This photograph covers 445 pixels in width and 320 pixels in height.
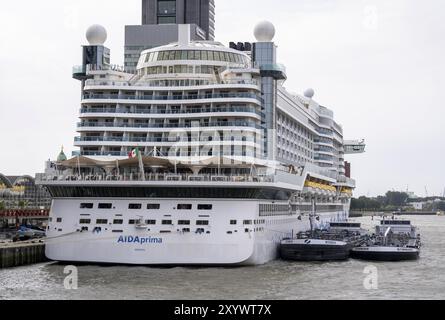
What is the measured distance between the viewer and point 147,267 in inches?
1838

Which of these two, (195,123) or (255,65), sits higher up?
(255,65)

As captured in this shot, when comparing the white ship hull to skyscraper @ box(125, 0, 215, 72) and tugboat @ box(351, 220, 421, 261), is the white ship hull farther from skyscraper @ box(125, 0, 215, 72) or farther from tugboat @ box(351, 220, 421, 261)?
skyscraper @ box(125, 0, 215, 72)

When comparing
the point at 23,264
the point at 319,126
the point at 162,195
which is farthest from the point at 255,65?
the point at 319,126

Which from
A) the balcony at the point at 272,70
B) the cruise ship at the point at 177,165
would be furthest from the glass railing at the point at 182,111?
the balcony at the point at 272,70

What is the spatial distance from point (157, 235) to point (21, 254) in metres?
12.4

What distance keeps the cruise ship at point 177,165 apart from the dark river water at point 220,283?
1786 millimetres

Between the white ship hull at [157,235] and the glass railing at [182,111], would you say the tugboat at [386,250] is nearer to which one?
the white ship hull at [157,235]

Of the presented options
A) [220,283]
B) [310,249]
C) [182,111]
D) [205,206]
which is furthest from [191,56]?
[220,283]

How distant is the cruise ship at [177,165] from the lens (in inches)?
1845

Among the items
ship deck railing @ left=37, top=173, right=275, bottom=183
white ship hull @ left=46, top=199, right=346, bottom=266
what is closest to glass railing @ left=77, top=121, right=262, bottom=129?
ship deck railing @ left=37, top=173, right=275, bottom=183

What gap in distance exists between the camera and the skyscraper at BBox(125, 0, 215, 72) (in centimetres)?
8950

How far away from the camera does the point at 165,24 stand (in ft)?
309
